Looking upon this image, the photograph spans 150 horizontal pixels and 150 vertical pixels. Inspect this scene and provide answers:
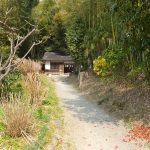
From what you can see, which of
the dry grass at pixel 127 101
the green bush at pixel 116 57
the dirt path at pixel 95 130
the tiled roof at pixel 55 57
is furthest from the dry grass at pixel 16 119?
the tiled roof at pixel 55 57

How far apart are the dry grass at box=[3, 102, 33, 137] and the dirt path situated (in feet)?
4.71

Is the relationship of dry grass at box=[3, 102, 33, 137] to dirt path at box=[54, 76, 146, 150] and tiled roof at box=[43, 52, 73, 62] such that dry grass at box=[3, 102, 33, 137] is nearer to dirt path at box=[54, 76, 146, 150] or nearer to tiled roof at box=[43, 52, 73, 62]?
dirt path at box=[54, 76, 146, 150]

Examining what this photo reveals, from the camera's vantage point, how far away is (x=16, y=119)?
9.41 metres

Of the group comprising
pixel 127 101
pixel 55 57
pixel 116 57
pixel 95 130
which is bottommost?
pixel 55 57

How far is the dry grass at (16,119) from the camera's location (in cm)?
943

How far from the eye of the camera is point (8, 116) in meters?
9.52

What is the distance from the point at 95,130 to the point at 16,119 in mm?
3376

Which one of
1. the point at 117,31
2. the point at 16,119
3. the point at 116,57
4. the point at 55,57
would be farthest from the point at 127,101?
the point at 55,57

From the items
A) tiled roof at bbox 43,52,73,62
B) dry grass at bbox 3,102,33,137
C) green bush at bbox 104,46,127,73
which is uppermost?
green bush at bbox 104,46,127,73

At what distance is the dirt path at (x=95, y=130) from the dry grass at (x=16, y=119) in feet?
4.71

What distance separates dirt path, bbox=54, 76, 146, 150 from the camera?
401 inches

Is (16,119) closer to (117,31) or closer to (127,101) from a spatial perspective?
(127,101)

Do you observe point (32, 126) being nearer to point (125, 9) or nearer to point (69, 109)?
point (125, 9)

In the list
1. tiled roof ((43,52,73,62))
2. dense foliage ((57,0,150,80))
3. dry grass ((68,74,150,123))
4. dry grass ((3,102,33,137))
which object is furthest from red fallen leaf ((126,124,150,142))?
tiled roof ((43,52,73,62))
